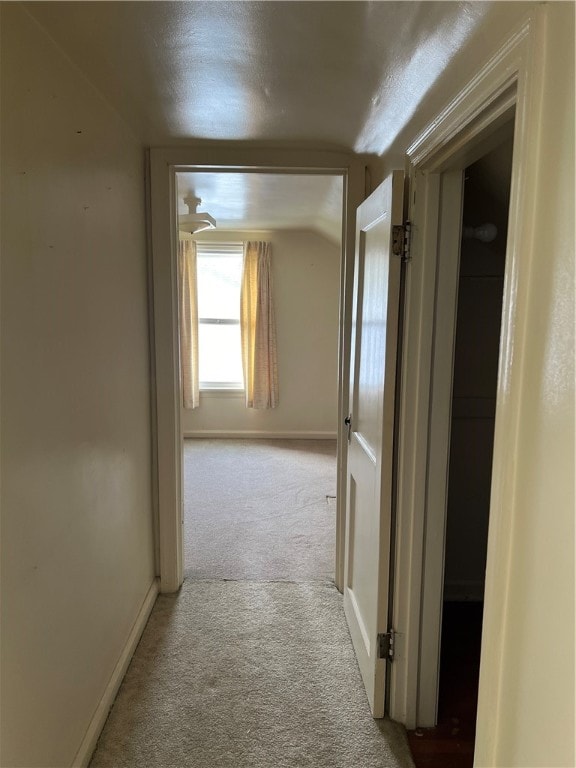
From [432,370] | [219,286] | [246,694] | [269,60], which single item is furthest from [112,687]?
[219,286]

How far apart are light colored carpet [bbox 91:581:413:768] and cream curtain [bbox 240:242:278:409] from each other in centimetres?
308

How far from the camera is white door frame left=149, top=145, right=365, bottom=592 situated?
226cm

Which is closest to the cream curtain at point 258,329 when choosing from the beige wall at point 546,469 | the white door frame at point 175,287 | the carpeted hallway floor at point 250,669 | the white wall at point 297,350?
the white wall at point 297,350

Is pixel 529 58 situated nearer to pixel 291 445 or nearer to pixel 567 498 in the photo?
pixel 567 498

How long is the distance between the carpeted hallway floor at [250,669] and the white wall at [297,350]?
2.16 m

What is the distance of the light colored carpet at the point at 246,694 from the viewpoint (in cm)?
164

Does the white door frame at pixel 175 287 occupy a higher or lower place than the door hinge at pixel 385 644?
higher

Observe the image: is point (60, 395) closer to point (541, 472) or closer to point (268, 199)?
point (541, 472)

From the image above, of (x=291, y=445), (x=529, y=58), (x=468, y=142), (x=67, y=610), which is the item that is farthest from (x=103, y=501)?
(x=291, y=445)

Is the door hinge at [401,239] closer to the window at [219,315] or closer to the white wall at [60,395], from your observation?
the white wall at [60,395]

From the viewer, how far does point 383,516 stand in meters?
1.73

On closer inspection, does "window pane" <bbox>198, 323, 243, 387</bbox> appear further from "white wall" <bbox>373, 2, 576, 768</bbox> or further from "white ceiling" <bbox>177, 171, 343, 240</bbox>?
"white wall" <bbox>373, 2, 576, 768</bbox>

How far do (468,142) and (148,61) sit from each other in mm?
883

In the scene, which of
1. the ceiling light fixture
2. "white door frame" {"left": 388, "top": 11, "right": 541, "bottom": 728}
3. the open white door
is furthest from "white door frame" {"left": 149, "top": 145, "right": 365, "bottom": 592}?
the ceiling light fixture
